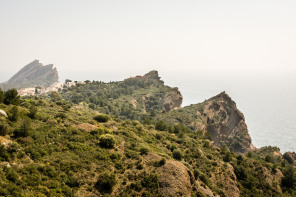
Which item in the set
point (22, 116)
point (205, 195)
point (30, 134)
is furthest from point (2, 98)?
point (205, 195)

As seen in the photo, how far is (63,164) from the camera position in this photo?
73.0 feet

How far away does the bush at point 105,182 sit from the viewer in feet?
71.8

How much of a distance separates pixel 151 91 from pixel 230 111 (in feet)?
234

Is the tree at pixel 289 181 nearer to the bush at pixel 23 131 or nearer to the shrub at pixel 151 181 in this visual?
the shrub at pixel 151 181

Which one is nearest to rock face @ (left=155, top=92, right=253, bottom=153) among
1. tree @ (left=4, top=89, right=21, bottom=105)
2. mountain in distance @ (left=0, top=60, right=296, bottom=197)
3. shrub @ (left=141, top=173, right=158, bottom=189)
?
mountain in distance @ (left=0, top=60, right=296, bottom=197)

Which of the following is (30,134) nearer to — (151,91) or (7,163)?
(7,163)

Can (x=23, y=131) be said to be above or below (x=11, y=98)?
below

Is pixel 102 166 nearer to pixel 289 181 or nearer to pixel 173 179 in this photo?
pixel 173 179

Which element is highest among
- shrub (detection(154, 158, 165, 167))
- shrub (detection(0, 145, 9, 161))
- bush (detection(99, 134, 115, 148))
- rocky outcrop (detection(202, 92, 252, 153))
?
shrub (detection(0, 145, 9, 161))

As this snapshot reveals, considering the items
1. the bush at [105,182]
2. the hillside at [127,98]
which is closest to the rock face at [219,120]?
the hillside at [127,98]

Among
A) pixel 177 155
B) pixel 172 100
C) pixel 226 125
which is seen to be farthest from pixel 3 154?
pixel 172 100

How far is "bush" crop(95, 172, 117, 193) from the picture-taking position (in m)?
21.9

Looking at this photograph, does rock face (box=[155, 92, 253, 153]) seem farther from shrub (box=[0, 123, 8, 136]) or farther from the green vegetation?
shrub (box=[0, 123, 8, 136])

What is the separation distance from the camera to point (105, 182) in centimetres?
2184
